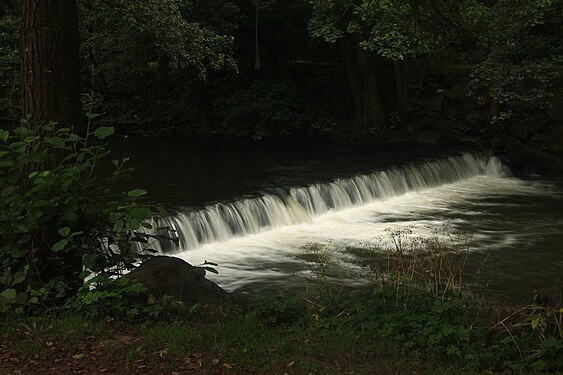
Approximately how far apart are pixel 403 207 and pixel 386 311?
10650 millimetres

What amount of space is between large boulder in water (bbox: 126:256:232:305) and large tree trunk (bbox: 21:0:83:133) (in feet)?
5.23

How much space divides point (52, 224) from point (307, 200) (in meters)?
10.2

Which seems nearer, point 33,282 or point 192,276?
point 33,282

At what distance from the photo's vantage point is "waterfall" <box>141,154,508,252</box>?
1308 centimetres

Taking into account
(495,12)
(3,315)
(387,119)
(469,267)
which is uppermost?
(495,12)

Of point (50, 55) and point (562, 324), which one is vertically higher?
point (50, 55)

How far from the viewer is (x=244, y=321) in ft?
20.0

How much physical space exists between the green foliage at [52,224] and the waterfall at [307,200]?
4754mm

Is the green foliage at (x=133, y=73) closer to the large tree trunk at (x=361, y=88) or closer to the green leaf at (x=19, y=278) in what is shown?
the large tree trunk at (x=361, y=88)

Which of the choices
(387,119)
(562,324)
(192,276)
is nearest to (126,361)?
(192,276)

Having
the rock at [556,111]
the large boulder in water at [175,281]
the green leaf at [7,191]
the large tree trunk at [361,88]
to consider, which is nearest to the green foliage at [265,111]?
the large tree trunk at [361,88]

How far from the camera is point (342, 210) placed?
647 inches

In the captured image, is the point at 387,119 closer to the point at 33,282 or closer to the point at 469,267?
the point at 469,267

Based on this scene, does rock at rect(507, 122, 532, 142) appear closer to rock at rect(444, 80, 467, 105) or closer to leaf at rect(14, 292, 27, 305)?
rock at rect(444, 80, 467, 105)
